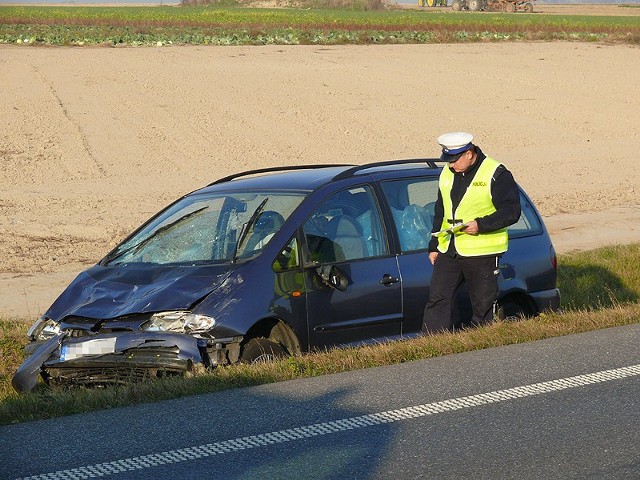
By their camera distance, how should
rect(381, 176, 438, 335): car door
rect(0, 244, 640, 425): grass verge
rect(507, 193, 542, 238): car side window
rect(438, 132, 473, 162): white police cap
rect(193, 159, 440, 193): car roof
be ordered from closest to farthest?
rect(0, 244, 640, 425): grass verge
rect(438, 132, 473, 162): white police cap
rect(381, 176, 438, 335): car door
rect(193, 159, 440, 193): car roof
rect(507, 193, 542, 238): car side window

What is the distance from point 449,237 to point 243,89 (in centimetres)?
2651

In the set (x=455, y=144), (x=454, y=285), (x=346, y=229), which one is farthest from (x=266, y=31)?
(x=455, y=144)

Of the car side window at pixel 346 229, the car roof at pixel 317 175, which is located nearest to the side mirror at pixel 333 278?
the car side window at pixel 346 229

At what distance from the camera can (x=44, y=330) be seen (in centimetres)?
885

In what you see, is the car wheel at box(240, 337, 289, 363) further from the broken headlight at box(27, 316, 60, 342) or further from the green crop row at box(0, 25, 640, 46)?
the green crop row at box(0, 25, 640, 46)

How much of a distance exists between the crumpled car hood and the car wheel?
1.48 ft

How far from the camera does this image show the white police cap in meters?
8.90

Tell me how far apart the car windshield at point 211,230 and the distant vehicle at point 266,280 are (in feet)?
0.04

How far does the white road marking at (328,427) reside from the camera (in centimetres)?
573

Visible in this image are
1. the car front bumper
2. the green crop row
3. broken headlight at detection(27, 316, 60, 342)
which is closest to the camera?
the car front bumper

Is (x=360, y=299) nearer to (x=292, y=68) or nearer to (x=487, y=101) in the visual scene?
(x=487, y=101)

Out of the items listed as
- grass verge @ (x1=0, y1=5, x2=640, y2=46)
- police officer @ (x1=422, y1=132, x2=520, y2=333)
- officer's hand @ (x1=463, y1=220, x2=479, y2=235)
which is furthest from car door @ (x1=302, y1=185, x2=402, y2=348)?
grass verge @ (x1=0, y1=5, x2=640, y2=46)

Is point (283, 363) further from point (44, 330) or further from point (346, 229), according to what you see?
point (44, 330)

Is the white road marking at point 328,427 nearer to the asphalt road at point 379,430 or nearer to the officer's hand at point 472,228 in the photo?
the asphalt road at point 379,430
